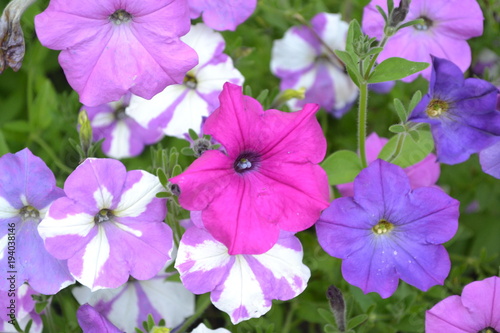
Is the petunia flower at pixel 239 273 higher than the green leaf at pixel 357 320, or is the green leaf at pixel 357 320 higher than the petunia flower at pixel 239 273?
the petunia flower at pixel 239 273

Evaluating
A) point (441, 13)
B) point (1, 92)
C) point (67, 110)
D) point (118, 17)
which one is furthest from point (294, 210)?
point (1, 92)

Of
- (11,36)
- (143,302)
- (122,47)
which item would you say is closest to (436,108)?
(122,47)

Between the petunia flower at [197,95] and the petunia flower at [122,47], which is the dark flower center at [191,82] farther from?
the petunia flower at [122,47]

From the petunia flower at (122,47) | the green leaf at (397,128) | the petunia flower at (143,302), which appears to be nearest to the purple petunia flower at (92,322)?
the petunia flower at (143,302)

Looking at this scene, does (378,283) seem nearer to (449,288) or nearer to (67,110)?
(449,288)

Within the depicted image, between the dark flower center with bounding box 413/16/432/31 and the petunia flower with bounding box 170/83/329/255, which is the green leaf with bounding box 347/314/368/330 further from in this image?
the dark flower center with bounding box 413/16/432/31

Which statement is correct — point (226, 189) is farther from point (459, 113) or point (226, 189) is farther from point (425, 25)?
point (425, 25)
